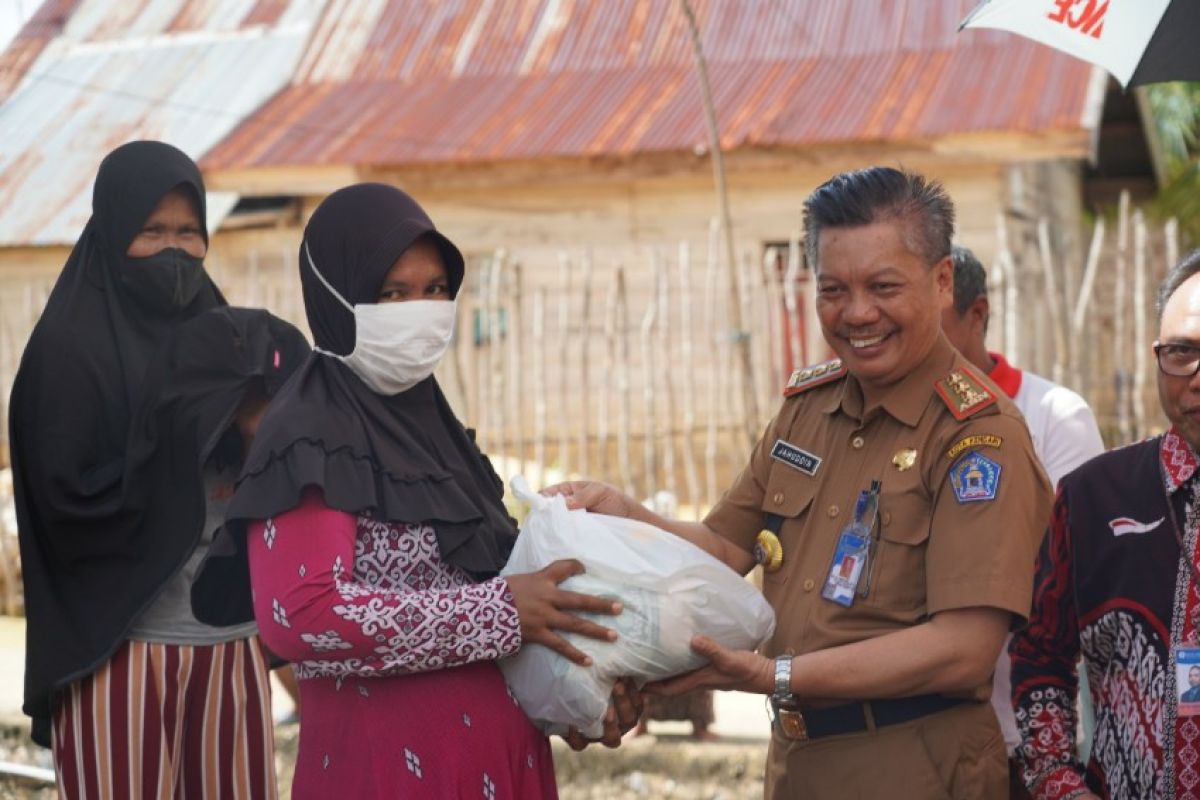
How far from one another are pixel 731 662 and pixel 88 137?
15.3 meters

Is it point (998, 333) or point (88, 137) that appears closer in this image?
point (998, 333)

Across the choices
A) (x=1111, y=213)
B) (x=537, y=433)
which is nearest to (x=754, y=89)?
(x=537, y=433)

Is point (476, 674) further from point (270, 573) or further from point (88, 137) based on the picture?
point (88, 137)

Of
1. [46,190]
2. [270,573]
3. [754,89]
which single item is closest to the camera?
[270,573]

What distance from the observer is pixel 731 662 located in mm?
2756

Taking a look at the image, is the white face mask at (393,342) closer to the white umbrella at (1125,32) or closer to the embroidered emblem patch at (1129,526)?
the embroidered emblem patch at (1129,526)

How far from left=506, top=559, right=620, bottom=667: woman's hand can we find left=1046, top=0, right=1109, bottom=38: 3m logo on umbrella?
1.87 metres

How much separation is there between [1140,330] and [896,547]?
7227mm

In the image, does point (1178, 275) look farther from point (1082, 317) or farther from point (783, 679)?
point (1082, 317)

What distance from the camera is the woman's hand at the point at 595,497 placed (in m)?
3.12

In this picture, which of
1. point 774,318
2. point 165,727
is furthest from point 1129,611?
point 774,318

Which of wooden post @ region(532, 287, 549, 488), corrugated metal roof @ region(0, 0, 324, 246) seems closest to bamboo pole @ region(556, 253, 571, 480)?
wooden post @ region(532, 287, 549, 488)

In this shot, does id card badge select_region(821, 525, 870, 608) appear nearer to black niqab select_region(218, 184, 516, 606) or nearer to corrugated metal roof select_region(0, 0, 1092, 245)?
black niqab select_region(218, 184, 516, 606)

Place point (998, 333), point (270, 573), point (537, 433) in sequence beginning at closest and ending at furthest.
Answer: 1. point (270, 573)
2. point (998, 333)
3. point (537, 433)
